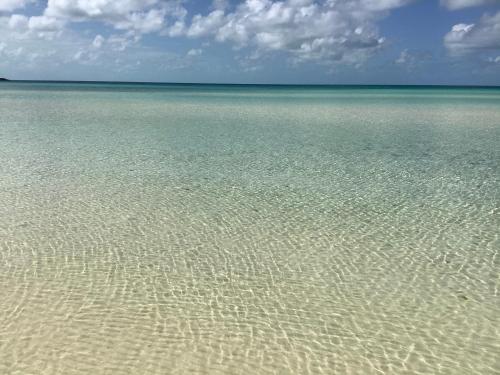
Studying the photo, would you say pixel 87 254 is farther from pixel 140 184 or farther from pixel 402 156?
pixel 402 156

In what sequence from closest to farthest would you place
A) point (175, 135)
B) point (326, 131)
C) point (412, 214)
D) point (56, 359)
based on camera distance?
point (56, 359) < point (412, 214) < point (175, 135) < point (326, 131)

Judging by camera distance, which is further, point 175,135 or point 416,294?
point 175,135

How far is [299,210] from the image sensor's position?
26.3ft

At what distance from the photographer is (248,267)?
5734 millimetres

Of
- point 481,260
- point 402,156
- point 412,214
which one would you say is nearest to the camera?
point 481,260

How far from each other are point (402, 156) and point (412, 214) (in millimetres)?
6148

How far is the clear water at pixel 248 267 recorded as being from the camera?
3975mm

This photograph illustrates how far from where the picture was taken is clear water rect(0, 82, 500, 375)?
3.97 meters

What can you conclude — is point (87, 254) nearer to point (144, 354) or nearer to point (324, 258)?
point (144, 354)

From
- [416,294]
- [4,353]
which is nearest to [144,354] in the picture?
[4,353]

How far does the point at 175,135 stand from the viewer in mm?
18000

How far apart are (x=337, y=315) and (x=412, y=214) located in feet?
12.5

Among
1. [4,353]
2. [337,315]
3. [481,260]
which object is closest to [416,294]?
[337,315]

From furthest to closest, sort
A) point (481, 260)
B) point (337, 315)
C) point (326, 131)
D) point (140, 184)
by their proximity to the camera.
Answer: point (326, 131) < point (140, 184) < point (481, 260) < point (337, 315)
